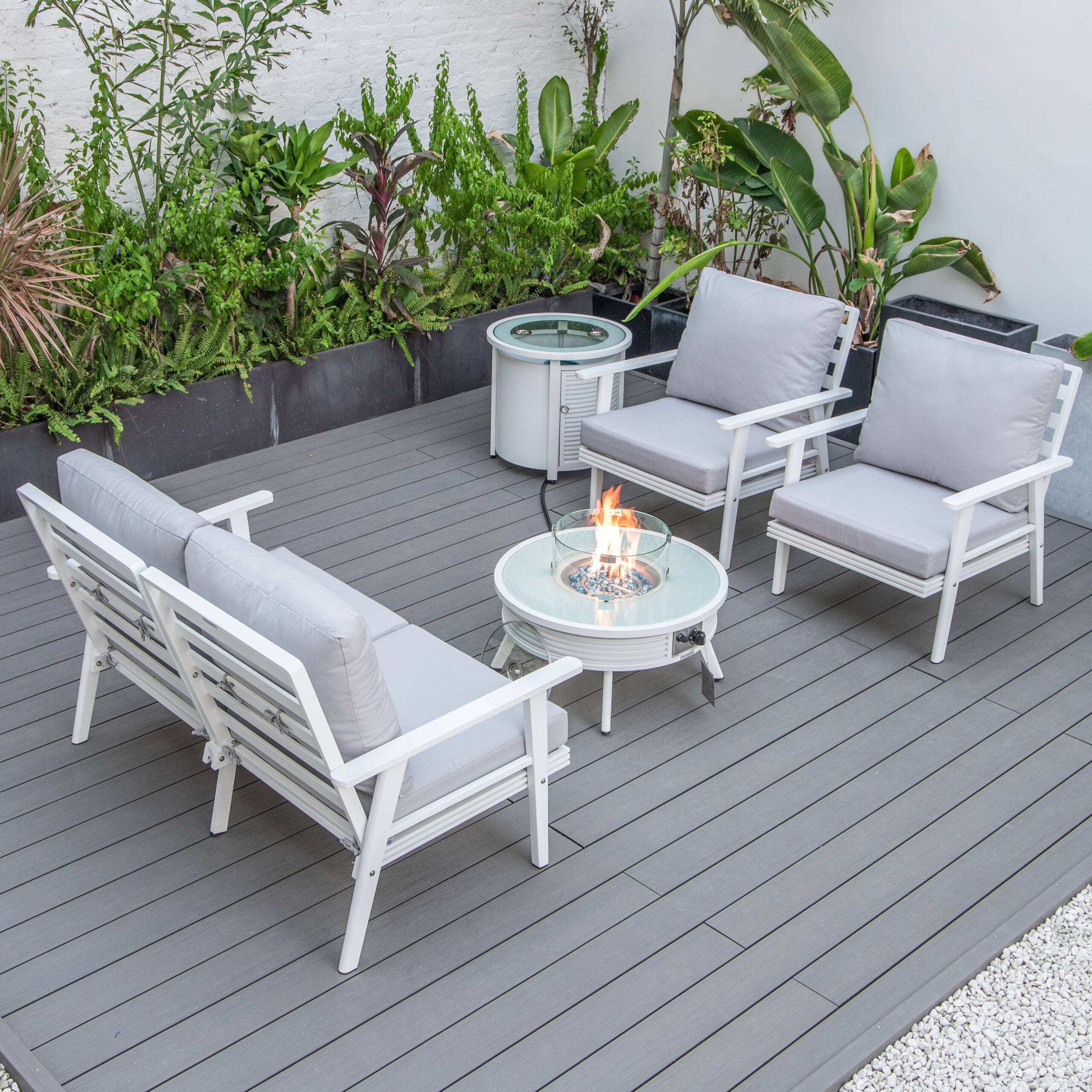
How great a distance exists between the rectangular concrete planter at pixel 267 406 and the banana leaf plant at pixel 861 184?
6.32 ft

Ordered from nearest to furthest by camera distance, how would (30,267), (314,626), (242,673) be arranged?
1. (314,626)
2. (242,673)
3. (30,267)

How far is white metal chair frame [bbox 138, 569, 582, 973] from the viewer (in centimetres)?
252

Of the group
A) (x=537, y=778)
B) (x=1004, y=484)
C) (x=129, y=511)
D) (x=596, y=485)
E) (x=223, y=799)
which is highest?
(x=129, y=511)

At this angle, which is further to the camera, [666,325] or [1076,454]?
[666,325]

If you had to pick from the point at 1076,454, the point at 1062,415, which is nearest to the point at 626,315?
the point at 1076,454

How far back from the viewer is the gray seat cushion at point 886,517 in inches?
158

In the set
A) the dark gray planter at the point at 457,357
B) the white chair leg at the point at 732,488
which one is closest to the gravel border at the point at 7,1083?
the white chair leg at the point at 732,488

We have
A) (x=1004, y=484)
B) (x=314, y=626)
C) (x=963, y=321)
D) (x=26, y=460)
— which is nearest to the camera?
(x=314, y=626)

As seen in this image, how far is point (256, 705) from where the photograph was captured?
2.74 metres

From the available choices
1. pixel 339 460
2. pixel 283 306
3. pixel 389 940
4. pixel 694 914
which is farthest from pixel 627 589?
pixel 283 306

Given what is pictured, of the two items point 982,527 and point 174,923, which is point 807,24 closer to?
point 982,527

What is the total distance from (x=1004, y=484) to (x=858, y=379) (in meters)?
1.87

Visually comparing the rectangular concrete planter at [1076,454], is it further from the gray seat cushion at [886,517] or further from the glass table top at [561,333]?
the glass table top at [561,333]

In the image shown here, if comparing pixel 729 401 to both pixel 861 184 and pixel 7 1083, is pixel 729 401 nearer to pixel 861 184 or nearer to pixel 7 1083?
pixel 861 184
